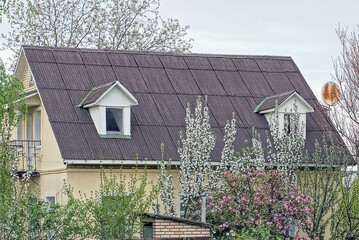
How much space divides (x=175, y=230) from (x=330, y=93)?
31.6 ft

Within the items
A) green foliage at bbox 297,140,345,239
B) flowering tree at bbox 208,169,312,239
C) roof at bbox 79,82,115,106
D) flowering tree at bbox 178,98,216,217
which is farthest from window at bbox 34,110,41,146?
green foliage at bbox 297,140,345,239

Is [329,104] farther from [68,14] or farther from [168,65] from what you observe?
[68,14]

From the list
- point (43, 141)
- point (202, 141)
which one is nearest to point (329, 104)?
point (202, 141)

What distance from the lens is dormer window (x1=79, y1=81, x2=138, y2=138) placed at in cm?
2938

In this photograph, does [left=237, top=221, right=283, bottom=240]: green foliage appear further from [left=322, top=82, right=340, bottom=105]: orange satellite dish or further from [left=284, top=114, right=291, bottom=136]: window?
[left=322, top=82, right=340, bottom=105]: orange satellite dish

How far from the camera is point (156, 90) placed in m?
31.7

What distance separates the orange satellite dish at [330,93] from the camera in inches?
1185

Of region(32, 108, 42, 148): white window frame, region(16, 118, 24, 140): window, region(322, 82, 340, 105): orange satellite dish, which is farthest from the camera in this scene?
region(16, 118, 24, 140): window

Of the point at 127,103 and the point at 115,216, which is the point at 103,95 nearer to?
the point at 127,103

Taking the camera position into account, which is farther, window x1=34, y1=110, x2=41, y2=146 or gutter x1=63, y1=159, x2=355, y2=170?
window x1=34, y1=110, x2=41, y2=146

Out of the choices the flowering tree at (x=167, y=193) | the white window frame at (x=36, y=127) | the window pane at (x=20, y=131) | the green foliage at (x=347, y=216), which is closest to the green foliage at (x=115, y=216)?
the flowering tree at (x=167, y=193)

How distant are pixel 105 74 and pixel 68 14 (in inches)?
480

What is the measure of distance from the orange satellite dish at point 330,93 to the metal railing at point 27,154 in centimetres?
841

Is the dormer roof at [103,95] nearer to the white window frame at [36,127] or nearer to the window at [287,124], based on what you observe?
the white window frame at [36,127]
